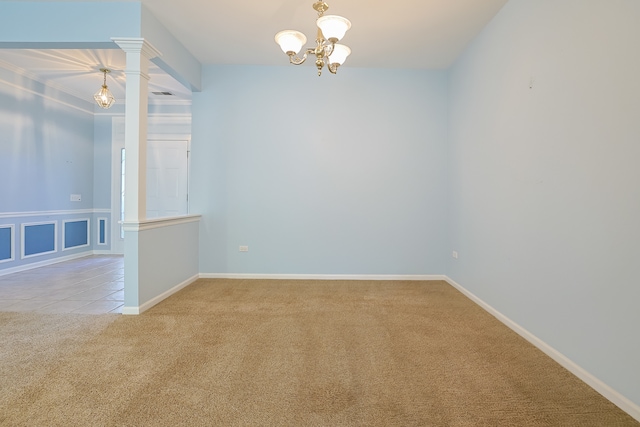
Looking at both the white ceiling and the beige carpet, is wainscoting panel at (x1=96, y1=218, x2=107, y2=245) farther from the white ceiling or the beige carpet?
the beige carpet

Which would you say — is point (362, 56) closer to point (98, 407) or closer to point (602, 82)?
point (602, 82)

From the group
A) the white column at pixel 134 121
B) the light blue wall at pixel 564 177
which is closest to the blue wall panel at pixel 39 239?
the white column at pixel 134 121

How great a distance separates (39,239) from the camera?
5250 millimetres

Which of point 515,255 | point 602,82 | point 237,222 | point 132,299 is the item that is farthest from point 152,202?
point 602,82

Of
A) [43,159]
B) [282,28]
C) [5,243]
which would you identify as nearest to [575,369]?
[282,28]

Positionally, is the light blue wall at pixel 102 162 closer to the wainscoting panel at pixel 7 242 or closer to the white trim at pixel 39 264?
the white trim at pixel 39 264

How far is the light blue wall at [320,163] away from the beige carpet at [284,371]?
4.58ft

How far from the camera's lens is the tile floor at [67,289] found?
335 cm

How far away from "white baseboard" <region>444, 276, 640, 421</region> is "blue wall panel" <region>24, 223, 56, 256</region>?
21.2 feet

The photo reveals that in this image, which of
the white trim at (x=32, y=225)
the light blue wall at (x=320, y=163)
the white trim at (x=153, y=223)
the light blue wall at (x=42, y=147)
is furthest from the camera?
the white trim at (x=32, y=225)

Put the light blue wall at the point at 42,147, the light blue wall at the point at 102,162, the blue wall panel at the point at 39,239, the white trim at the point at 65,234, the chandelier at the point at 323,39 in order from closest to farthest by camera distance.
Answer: the chandelier at the point at 323,39, the light blue wall at the point at 42,147, the blue wall panel at the point at 39,239, the white trim at the point at 65,234, the light blue wall at the point at 102,162

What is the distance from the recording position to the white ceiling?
3146 mm

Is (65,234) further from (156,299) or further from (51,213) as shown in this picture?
(156,299)

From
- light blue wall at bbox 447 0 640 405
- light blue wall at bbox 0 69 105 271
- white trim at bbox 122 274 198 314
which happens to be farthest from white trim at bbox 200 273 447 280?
light blue wall at bbox 0 69 105 271
